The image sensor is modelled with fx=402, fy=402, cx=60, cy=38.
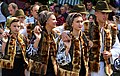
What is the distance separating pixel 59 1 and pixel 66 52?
904cm

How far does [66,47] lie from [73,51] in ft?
0.44

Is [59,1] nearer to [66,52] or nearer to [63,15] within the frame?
[63,15]

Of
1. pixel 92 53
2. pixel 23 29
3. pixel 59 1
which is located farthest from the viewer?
pixel 59 1

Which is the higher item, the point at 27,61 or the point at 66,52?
the point at 66,52

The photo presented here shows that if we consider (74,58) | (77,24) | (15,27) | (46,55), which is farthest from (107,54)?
(15,27)

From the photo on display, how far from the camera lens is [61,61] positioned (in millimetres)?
6641

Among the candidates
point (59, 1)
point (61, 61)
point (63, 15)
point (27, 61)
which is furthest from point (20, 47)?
point (59, 1)

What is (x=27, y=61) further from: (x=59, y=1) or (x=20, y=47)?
(x=59, y=1)

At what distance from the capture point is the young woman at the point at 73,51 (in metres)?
6.55

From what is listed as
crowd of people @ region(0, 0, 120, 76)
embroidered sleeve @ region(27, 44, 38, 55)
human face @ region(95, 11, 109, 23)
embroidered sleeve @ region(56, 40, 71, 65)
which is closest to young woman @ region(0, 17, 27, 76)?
crowd of people @ region(0, 0, 120, 76)

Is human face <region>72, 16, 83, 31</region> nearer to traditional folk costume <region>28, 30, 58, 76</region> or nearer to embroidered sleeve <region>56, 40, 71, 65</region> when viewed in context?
embroidered sleeve <region>56, 40, 71, 65</region>

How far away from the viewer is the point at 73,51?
655 centimetres

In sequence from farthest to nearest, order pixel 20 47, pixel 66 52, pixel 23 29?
1. pixel 23 29
2. pixel 20 47
3. pixel 66 52

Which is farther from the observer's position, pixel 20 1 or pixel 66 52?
pixel 20 1
